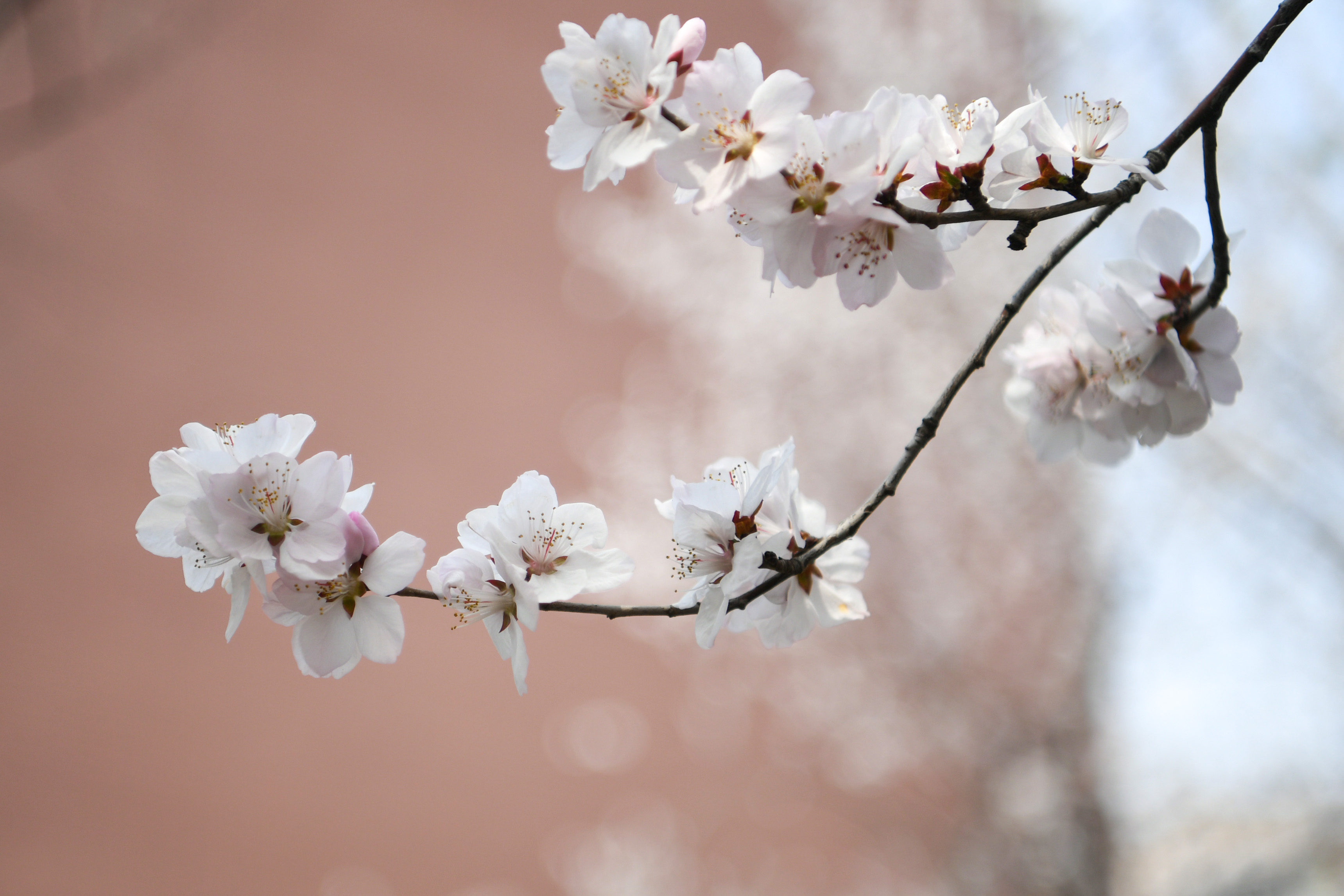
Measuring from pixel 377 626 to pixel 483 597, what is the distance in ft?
0.21

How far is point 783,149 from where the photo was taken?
37 cm

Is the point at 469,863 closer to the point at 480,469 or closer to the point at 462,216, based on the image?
the point at 480,469

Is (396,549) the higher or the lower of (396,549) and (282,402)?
the lower

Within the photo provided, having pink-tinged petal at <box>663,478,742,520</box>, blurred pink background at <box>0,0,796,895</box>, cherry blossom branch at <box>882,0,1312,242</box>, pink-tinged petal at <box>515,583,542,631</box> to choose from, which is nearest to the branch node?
cherry blossom branch at <box>882,0,1312,242</box>

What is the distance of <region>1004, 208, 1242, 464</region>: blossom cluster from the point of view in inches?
17.3

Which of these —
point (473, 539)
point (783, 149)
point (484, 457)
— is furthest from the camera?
point (484, 457)

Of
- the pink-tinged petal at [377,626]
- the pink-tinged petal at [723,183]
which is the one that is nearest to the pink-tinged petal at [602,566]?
the pink-tinged petal at [377,626]

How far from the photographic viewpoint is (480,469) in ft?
6.41

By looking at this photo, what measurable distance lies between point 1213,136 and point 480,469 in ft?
5.71

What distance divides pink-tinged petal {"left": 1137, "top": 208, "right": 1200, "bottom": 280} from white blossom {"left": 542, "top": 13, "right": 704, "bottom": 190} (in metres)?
0.27

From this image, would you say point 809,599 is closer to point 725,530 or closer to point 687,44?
point 725,530

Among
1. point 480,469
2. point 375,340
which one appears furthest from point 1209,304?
point 375,340

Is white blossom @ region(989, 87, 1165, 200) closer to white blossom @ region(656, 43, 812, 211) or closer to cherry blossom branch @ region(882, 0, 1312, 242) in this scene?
cherry blossom branch @ region(882, 0, 1312, 242)

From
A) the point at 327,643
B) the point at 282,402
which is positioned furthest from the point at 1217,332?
the point at 282,402
